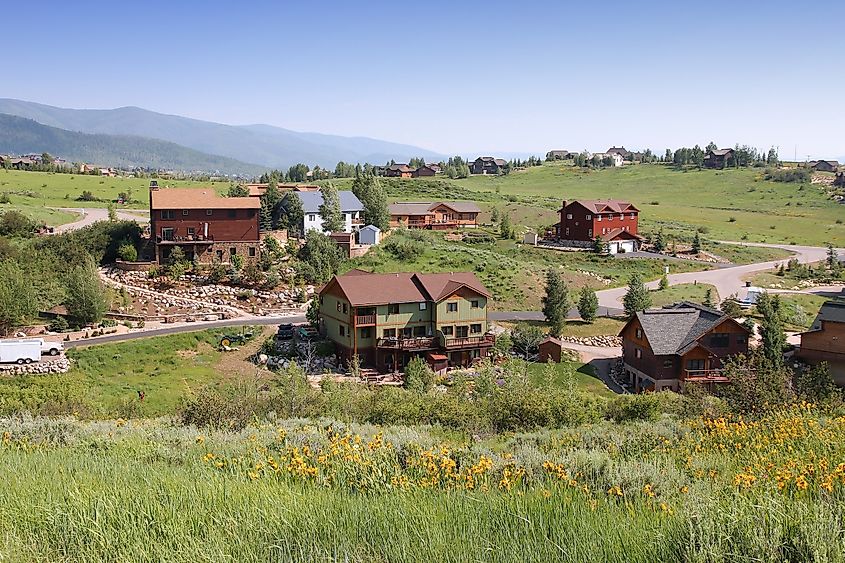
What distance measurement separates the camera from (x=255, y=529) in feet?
19.7

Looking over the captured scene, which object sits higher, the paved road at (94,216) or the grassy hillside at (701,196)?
the grassy hillside at (701,196)

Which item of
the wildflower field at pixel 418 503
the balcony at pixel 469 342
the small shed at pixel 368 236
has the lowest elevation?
the balcony at pixel 469 342

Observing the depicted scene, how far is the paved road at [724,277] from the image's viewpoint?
5211 cm

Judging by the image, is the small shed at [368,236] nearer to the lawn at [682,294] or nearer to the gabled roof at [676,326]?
the lawn at [682,294]

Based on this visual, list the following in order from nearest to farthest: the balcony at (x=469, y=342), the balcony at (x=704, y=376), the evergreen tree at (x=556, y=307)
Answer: the balcony at (x=704, y=376)
the balcony at (x=469, y=342)
the evergreen tree at (x=556, y=307)

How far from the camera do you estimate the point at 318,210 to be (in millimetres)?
57719

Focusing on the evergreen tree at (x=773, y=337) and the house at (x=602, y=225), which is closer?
the evergreen tree at (x=773, y=337)

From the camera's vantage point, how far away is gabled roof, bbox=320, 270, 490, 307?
3588cm

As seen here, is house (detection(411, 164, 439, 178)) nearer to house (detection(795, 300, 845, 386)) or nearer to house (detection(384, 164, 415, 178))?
house (detection(384, 164, 415, 178))

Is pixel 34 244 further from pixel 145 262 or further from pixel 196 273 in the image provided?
pixel 196 273

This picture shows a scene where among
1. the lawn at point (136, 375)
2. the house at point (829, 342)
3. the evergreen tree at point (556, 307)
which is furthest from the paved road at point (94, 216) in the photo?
the house at point (829, 342)

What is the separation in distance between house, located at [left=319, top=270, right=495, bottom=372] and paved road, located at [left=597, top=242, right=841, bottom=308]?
49.8 ft

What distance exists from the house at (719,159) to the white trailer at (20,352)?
14684cm

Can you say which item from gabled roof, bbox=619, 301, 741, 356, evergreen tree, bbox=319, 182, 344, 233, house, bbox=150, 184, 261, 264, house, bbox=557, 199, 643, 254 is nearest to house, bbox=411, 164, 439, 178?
house, bbox=557, 199, 643, 254
